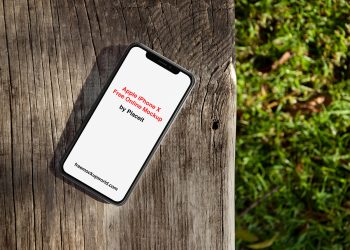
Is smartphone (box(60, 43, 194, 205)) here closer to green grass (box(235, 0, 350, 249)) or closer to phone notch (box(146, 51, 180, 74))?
phone notch (box(146, 51, 180, 74))

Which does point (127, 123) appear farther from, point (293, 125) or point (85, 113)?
point (293, 125)

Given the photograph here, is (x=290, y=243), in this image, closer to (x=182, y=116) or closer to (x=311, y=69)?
(x=311, y=69)

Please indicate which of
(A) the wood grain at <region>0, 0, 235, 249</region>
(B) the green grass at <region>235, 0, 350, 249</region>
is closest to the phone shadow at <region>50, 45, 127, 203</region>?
(A) the wood grain at <region>0, 0, 235, 249</region>

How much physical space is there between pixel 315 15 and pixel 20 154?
1.94 meters

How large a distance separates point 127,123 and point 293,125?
1465 mm

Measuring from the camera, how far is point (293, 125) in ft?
9.25

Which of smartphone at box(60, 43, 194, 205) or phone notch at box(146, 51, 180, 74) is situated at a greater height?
phone notch at box(146, 51, 180, 74)

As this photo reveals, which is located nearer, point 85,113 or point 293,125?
point 85,113

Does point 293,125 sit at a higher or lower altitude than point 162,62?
lower

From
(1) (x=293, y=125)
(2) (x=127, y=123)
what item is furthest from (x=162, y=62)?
(1) (x=293, y=125)

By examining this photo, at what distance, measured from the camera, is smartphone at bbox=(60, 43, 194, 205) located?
154 centimetres

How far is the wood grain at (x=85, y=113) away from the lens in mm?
1532

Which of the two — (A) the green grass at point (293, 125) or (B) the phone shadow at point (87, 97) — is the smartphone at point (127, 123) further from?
(A) the green grass at point (293, 125)

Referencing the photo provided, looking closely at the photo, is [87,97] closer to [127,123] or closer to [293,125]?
[127,123]
